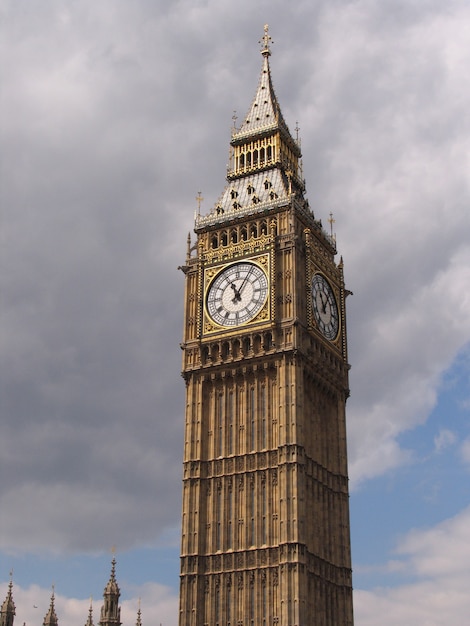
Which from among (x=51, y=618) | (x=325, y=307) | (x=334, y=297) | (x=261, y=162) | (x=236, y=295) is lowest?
(x=51, y=618)

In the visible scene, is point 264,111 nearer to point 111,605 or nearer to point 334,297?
point 334,297

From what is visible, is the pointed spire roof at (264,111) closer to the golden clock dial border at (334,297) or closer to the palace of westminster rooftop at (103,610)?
the golden clock dial border at (334,297)

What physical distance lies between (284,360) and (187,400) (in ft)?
26.7

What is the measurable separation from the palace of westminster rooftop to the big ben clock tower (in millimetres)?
6209

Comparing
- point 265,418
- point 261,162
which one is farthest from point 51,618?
point 261,162

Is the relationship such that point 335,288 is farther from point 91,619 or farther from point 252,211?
point 91,619

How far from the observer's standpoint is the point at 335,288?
84.3 m

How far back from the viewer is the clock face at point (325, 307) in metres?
80.1

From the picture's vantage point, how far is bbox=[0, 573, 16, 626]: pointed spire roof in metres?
73.8

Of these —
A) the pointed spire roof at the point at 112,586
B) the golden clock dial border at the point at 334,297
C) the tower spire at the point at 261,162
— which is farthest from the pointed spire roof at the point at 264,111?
the pointed spire roof at the point at 112,586

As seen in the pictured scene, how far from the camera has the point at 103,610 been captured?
7469 cm

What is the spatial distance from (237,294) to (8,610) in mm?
27424

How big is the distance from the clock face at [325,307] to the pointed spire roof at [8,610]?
95.5 feet

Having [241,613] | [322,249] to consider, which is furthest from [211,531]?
[322,249]
